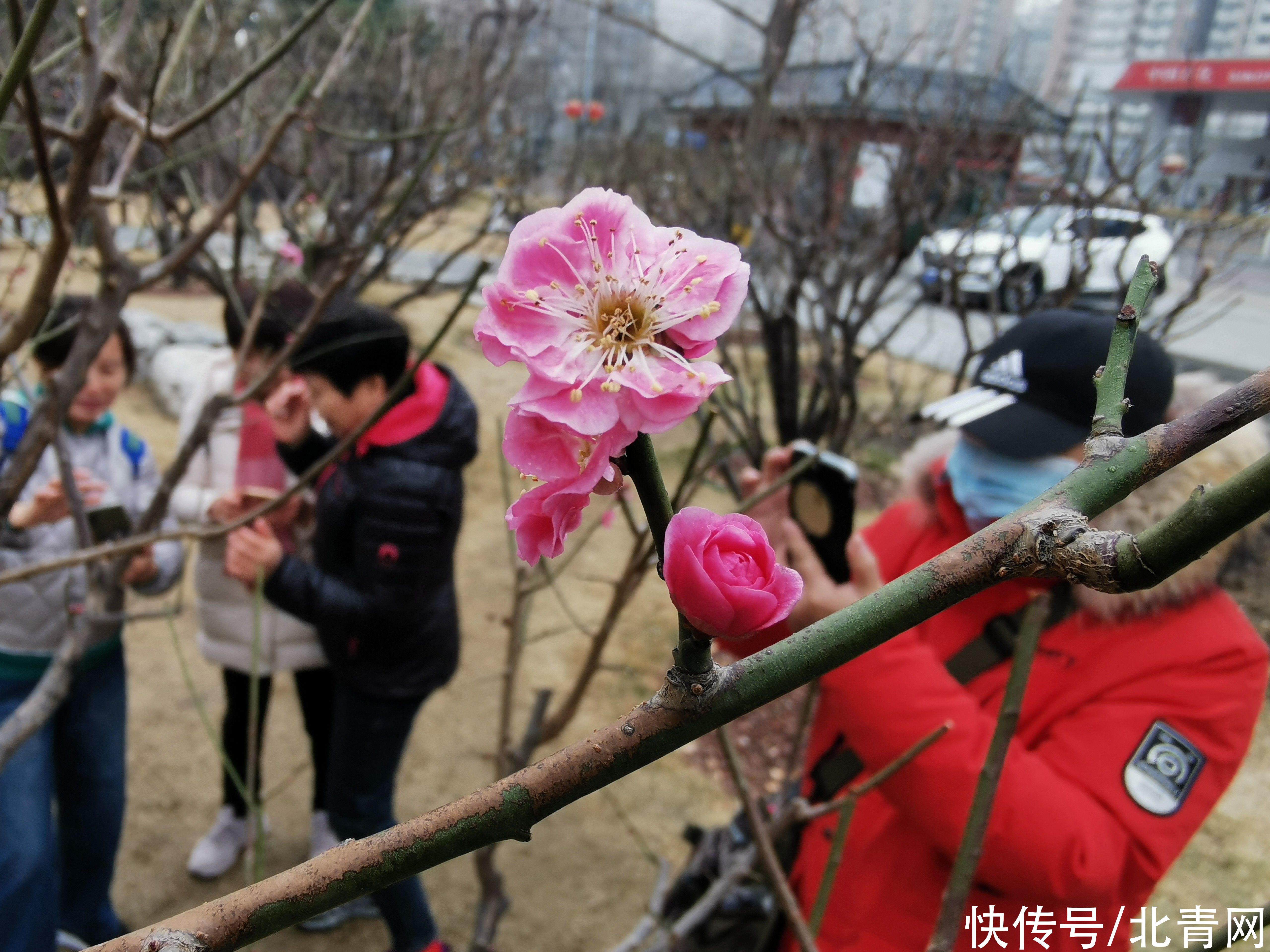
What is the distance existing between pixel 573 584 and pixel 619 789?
6.20 ft

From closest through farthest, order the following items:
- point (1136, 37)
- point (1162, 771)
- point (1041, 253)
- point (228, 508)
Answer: point (1162, 771), point (228, 508), point (1041, 253), point (1136, 37)

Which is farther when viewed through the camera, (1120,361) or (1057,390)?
(1057,390)

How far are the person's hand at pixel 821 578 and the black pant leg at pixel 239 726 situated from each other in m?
2.01

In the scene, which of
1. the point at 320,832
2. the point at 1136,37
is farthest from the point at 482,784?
the point at 1136,37

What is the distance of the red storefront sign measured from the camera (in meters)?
8.70

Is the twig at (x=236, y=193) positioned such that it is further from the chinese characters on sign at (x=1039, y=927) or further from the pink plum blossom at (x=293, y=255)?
the pink plum blossom at (x=293, y=255)

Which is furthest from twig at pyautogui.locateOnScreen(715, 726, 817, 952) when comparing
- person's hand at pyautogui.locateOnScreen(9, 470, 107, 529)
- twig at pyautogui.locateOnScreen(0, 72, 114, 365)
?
person's hand at pyautogui.locateOnScreen(9, 470, 107, 529)

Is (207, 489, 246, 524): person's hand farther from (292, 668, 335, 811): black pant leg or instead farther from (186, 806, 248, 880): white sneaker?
(186, 806, 248, 880): white sneaker

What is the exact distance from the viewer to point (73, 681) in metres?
1.93

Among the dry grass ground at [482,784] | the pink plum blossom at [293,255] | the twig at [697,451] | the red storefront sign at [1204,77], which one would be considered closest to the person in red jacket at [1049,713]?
the twig at [697,451]

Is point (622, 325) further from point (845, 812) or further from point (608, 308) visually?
point (845, 812)

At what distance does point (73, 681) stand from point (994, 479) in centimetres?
191

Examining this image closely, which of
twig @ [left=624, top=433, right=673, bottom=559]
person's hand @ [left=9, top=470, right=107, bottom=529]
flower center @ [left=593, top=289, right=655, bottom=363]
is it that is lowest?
person's hand @ [left=9, top=470, right=107, bottom=529]

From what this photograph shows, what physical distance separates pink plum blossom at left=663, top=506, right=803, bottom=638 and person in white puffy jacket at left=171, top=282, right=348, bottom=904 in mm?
2174
